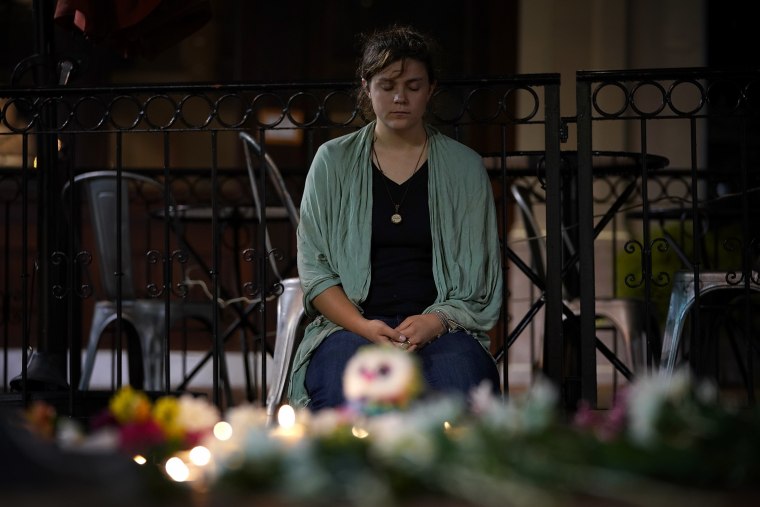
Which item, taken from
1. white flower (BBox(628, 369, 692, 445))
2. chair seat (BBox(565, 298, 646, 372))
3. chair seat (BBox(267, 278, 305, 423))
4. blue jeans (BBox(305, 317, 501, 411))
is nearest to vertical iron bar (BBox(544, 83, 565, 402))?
blue jeans (BBox(305, 317, 501, 411))

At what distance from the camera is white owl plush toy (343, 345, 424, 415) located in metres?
1.70

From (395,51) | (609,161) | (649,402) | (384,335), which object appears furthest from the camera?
(609,161)

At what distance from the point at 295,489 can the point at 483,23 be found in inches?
225

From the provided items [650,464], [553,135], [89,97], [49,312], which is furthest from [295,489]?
[49,312]

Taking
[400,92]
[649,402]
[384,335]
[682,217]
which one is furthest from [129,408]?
[682,217]

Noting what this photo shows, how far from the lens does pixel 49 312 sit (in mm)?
3660

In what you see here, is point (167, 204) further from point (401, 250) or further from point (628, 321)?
point (628, 321)

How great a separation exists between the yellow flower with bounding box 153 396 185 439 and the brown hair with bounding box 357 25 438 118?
1318 mm

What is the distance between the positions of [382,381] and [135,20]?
2346mm

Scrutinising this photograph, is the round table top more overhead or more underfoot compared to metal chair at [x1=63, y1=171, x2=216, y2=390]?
more overhead

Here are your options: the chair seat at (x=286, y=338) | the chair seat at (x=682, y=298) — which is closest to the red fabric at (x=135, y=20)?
the chair seat at (x=286, y=338)

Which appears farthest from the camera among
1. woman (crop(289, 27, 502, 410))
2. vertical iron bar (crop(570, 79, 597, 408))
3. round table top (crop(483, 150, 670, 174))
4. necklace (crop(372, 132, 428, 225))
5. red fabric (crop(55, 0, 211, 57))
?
red fabric (crop(55, 0, 211, 57))

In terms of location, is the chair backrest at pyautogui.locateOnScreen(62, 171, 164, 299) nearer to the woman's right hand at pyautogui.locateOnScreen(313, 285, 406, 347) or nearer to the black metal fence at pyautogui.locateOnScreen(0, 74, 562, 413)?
the black metal fence at pyautogui.locateOnScreen(0, 74, 562, 413)

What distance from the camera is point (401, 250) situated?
114 inches
